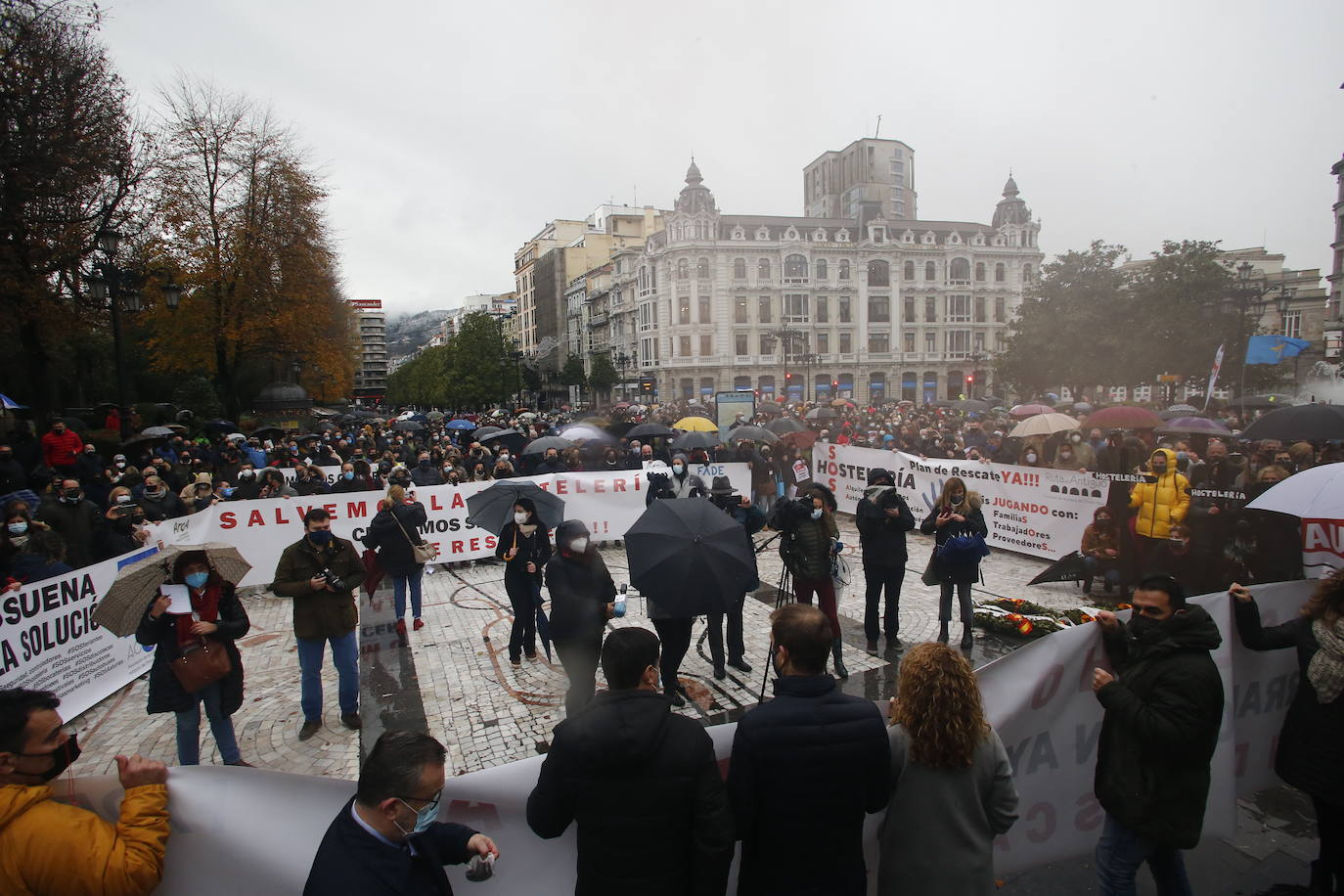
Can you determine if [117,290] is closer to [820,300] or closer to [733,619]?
[733,619]

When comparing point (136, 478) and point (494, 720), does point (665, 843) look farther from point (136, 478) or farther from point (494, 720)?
point (136, 478)

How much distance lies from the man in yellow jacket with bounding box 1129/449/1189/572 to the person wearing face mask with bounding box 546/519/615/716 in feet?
20.3

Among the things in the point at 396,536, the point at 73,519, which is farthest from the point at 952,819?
the point at 73,519

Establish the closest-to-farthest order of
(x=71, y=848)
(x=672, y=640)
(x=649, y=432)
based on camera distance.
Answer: (x=71, y=848) → (x=672, y=640) → (x=649, y=432)

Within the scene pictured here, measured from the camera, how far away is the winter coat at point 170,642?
4.36m

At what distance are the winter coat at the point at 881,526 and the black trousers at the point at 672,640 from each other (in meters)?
2.26

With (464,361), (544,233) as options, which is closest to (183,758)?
(464,361)

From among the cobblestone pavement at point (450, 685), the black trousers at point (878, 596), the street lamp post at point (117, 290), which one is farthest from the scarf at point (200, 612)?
the street lamp post at point (117, 290)

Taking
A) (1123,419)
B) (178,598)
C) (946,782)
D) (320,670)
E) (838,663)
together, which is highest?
(1123,419)

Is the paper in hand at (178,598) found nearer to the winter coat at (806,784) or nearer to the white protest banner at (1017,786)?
the white protest banner at (1017,786)

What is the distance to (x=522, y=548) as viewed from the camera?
7.08 meters

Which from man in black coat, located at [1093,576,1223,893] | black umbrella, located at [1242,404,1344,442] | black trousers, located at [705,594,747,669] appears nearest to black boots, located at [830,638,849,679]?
black trousers, located at [705,594,747,669]

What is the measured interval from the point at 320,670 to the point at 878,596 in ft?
18.0

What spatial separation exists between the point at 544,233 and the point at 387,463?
309 feet
